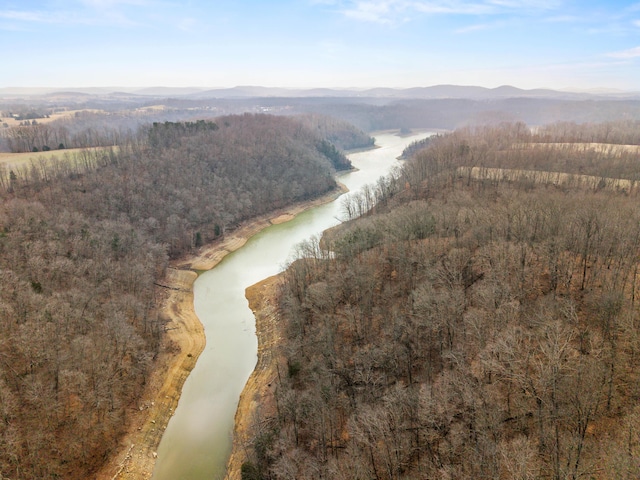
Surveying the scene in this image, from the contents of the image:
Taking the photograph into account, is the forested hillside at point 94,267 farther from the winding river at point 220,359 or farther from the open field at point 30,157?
the winding river at point 220,359

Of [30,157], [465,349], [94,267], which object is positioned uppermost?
[30,157]

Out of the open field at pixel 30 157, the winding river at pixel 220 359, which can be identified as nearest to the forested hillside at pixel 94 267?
Result: the open field at pixel 30 157

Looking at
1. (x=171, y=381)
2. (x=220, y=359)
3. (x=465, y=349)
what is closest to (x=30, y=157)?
(x=220, y=359)

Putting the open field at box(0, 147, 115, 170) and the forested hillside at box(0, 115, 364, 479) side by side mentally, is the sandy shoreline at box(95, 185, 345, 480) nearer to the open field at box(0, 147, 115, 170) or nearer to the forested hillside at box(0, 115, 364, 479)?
the forested hillside at box(0, 115, 364, 479)

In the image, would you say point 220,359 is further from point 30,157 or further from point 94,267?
point 30,157

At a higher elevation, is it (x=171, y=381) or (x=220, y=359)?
(x=171, y=381)

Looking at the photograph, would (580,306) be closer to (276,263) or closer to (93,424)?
(93,424)
